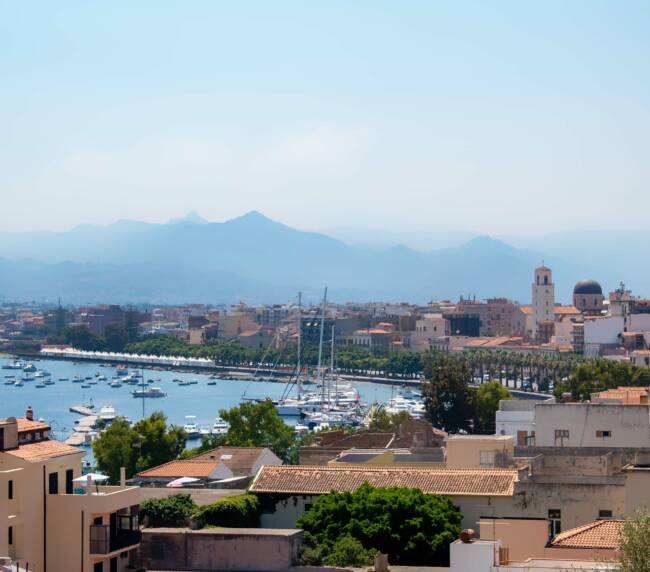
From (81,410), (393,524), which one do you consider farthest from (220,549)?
(81,410)

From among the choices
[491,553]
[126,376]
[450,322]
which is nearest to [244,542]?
[491,553]

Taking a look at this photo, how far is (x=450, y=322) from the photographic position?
5979 inches

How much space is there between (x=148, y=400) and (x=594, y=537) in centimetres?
9049

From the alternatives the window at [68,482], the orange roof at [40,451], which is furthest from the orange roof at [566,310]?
the window at [68,482]

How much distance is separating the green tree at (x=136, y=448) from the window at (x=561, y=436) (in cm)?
1087

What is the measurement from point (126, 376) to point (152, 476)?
11098 centimetres

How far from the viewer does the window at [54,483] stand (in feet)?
44.2

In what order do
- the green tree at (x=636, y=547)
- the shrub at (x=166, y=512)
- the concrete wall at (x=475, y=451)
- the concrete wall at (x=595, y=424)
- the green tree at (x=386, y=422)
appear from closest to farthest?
the green tree at (x=636, y=547), the shrub at (x=166, y=512), the concrete wall at (x=475, y=451), the concrete wall at (x=595, y=424), the green tree at (x=386, y=422)

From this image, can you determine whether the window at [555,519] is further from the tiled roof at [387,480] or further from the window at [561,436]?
the window at [561,436]

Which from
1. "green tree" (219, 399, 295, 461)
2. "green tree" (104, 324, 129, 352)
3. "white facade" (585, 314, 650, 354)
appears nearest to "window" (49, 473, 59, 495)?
"green tree" (219, 399, 295, 461)

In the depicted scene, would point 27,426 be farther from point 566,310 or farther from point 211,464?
point 566,310

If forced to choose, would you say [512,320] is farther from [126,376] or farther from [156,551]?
[156,551]

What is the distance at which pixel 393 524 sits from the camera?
16062mm

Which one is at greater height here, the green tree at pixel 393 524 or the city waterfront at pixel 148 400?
the green tree at pixel 393 524
